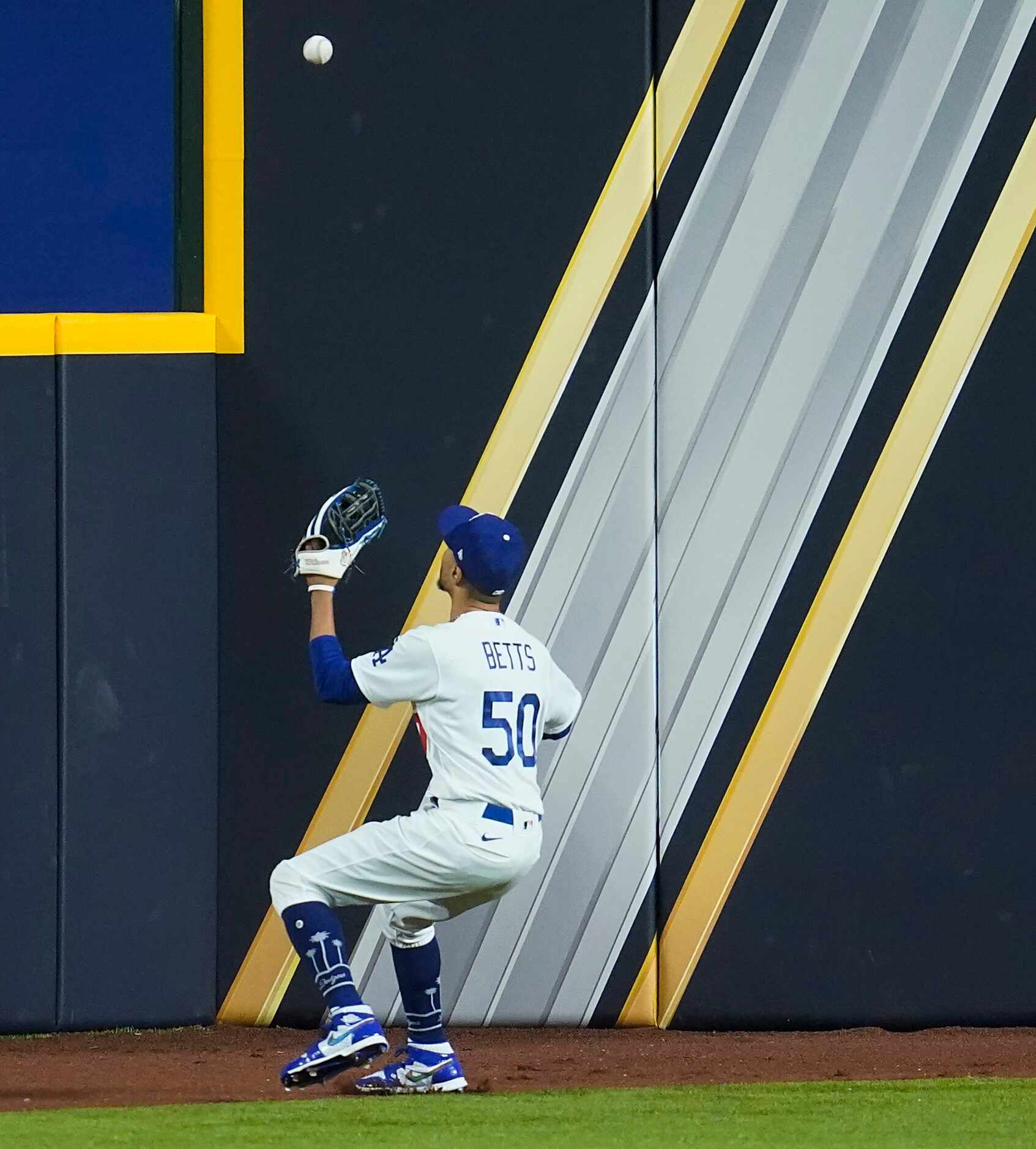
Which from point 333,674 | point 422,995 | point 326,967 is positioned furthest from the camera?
point 422,995

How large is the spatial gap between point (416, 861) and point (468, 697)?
40 cm

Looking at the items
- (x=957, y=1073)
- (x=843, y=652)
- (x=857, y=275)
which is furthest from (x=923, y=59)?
(x=957, y=1073)

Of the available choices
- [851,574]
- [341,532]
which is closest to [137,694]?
[341,532]

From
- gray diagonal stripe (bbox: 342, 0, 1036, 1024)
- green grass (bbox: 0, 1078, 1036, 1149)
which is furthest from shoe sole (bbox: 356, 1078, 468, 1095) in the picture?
gray diagonal stripe (bbox: 342, 0, 1036, 1024)

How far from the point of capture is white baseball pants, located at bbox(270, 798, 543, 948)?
4293 mm

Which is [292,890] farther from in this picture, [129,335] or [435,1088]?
[129,335]

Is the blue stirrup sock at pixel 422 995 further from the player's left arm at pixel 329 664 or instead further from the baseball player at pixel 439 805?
the player's left arm at pixel 329 664

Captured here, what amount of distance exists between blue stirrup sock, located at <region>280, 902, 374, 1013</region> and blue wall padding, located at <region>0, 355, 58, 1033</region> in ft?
4.60

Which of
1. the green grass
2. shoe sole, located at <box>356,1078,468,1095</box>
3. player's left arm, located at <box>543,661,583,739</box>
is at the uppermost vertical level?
player's left arm, located at <box>543,661,583,739</box>

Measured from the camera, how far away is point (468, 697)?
4324mm

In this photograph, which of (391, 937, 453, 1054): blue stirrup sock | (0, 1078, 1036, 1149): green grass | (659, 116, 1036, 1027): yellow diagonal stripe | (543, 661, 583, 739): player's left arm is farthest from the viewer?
(659, 116, 1036, 1027): yellow diagonal stripe

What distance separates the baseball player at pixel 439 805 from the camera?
14.1 ft

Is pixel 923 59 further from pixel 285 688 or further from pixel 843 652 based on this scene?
pixel 285 688

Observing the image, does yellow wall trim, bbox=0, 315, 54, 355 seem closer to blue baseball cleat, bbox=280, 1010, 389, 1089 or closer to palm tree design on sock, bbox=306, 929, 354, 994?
palm tree design on sock, bbox=306, 929, 354, 994
